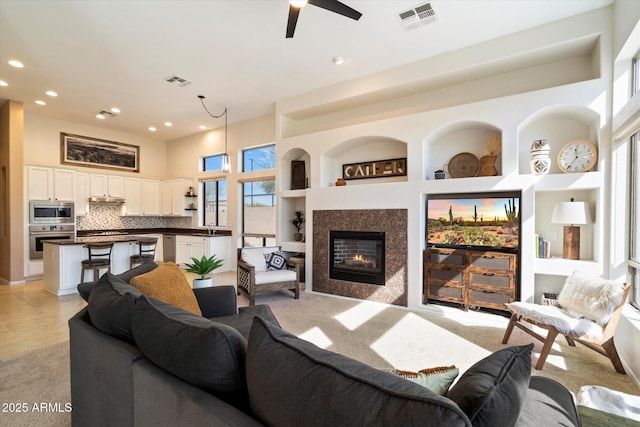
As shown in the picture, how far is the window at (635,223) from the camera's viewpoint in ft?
9.43

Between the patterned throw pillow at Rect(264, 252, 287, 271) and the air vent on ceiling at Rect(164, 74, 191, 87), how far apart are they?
3101 millimetres

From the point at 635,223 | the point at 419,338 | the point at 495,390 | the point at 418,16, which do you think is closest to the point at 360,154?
the point at 418,16

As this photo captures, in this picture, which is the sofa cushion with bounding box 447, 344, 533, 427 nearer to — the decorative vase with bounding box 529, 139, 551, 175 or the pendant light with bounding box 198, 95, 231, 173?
the decorative vase with bounding box 529, 139, 551, 175

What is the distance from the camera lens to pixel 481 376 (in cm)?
79

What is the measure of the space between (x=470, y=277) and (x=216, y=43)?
14.4 feet

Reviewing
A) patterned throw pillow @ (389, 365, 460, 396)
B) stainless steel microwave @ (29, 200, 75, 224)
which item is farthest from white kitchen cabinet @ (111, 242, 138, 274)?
patterned throw pillow @ (389, 365, 460, 396)

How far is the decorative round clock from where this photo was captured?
345 cm

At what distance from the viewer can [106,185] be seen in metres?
7.30

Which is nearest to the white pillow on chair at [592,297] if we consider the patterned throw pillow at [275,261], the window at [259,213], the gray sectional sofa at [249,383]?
the gray sectional sofa at [249,383]

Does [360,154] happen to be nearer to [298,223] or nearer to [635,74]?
[298,223]

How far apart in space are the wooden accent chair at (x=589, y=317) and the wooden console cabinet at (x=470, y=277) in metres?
0.87

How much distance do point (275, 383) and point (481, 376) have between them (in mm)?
542

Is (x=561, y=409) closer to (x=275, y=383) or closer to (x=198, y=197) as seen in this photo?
(x=275, y=383)

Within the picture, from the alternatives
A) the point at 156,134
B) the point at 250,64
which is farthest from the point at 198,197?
the point at 250,64
